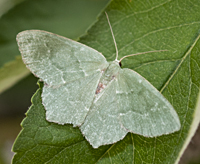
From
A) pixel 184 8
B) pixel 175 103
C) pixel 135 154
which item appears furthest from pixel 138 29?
pixel 135 154

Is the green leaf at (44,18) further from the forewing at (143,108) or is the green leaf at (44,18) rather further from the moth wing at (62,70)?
the forewing at (143,108)

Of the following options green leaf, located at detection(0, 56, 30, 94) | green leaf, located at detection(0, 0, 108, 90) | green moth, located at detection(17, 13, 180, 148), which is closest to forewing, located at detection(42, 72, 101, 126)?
green moth, located at detection(17, 13, 180, 148)

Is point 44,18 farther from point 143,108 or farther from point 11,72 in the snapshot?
point 143,108

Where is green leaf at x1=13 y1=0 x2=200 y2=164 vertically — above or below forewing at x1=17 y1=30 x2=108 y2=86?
below

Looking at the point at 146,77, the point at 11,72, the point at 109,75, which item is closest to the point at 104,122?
the point at 109,75

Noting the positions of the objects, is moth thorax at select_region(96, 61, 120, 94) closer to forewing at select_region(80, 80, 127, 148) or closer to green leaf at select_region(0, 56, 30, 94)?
forewing at select_region(80, 80, 127, 148)

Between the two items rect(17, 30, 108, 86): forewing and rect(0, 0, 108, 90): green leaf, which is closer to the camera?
rect(17, 30, 108, 86): forewing

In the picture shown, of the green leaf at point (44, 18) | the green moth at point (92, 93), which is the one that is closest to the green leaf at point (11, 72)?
the green leaf at point (44, 18)
